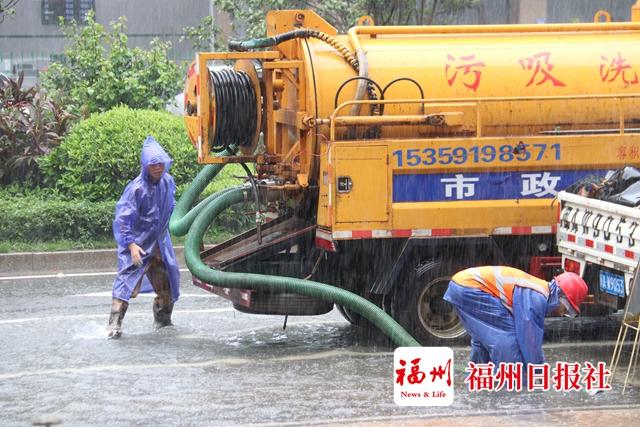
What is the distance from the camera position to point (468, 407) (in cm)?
742

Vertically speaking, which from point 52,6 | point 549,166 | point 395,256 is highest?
point 52,6

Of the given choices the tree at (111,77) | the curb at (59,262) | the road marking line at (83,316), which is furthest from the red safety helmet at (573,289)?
the tree at (111,77)

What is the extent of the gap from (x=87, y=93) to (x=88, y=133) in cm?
204

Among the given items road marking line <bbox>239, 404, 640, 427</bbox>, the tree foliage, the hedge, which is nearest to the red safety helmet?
road marking line <bbox>239, 404, 640, 427</bbox>

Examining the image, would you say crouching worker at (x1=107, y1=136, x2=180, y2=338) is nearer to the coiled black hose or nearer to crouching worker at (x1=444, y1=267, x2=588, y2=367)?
the coiled black hose

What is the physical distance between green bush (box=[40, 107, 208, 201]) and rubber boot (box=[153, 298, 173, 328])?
15.4 feet

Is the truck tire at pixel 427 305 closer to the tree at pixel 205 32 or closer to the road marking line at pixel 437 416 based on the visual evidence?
the road marking line at pixel 437 416

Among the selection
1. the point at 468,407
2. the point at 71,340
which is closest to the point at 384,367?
the point at 468,407

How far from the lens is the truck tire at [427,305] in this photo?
364 inches

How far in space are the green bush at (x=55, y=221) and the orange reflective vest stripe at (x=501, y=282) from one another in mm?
7586

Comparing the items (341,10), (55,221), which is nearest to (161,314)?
(55,221)

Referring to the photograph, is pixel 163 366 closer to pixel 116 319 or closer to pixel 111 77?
pixel 116 319

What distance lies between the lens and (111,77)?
16.7 metres

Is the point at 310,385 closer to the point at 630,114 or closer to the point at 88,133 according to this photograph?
the point at 630,114
